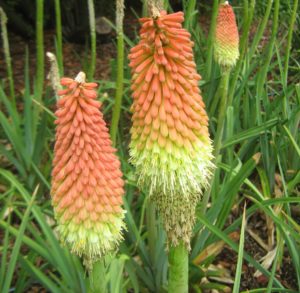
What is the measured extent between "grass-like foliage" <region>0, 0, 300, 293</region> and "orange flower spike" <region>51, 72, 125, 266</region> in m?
0.17

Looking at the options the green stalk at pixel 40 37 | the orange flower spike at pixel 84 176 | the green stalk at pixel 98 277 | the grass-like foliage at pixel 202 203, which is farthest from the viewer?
the green stalk at pixel 40 37

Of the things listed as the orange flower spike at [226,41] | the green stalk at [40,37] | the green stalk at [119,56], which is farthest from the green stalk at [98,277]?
the green stalk at [40,37]

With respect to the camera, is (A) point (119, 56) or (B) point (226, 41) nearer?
(A) point (119, 56)

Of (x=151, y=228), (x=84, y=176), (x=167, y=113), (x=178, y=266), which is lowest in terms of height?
(x=151, y=228)

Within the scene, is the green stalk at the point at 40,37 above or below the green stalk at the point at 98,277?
above

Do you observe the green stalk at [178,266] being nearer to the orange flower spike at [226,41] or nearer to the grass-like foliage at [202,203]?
the grass-like foliage at [202,203]

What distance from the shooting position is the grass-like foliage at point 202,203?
259cm

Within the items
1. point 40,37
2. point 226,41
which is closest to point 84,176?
point 226,41

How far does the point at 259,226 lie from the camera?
3736 millimetres

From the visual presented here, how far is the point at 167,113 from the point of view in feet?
6.22

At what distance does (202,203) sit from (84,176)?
1.35 metres

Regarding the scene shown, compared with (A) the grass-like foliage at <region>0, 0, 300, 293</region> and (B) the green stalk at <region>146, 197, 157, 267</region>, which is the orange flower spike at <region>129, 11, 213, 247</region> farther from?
(B) the green stalk at <region>146, 197, 157, 267</region>

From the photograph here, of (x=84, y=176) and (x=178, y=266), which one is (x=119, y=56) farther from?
(x=178, y=266)

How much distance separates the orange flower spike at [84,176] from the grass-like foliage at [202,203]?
0.17m
